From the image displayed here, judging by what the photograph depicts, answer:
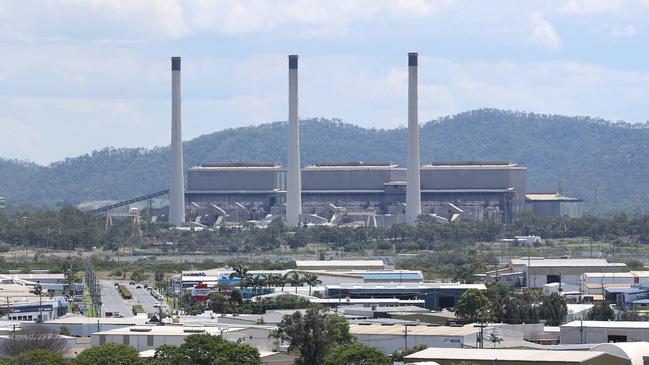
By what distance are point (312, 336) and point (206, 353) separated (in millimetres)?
5375

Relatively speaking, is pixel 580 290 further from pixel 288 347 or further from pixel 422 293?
pixel 288 347

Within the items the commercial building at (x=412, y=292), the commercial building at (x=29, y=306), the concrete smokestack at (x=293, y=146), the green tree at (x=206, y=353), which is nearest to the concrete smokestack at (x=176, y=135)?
the concrete smokestack at (x=293, y=146)

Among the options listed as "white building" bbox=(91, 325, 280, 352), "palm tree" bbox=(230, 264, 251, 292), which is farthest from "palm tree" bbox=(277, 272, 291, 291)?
"white building" bbox=(91, 325, 280, 352)

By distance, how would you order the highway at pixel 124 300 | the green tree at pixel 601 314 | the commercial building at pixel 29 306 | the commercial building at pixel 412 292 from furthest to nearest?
the commercial building at pixel 412 292 → the highway at pixel 124 300 → the commercial building at pixel 29 306 → the green tree at pixel 601 314

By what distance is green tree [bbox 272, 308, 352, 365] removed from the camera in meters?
62.6

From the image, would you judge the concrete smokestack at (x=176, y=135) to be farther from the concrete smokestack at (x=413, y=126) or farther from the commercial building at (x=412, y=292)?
the commercial building at (x=412, y=292)

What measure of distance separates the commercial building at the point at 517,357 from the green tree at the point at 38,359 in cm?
1054

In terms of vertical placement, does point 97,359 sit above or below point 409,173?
below

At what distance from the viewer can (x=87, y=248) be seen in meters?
161

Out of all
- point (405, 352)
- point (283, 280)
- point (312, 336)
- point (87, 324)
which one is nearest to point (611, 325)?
point (405, 352)

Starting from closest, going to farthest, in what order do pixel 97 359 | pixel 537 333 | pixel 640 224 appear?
1. pixel 97 359
2. pixel 537 333
3. pixel 640 224

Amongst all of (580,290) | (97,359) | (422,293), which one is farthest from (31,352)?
(580,290)

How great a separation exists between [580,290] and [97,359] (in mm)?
49728

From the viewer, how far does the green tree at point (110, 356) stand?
57531mm
